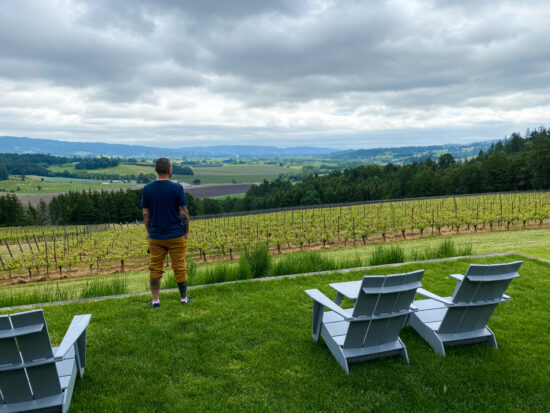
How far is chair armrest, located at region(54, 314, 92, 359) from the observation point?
8.01 ft

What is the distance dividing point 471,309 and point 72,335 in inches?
141

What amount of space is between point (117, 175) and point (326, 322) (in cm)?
15831

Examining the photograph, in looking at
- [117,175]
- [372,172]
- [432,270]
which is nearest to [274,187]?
[372,172]

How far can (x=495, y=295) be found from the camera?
346cm

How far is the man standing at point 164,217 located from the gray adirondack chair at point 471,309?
2.94 meters

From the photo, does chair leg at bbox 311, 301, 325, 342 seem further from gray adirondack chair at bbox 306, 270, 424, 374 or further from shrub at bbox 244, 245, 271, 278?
shrub at bbox 244, 245, 271, 278

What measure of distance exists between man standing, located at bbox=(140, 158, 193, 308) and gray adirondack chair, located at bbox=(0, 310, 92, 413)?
1825 mm

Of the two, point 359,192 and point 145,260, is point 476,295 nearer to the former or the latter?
point 145,260

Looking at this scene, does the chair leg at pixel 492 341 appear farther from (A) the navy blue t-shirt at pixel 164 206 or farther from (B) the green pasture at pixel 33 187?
(B) the green pasture at pixel 33 187

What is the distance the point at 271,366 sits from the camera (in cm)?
332

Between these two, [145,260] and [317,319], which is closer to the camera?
[317,319]

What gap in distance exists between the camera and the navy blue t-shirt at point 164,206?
4344 millimetres

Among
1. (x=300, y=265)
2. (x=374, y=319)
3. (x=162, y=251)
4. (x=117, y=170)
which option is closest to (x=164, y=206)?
(x=162, y=251)

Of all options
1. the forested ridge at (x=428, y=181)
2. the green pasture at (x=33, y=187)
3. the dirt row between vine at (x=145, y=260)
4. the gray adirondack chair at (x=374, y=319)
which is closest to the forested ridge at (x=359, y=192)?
the forested ridge at (x=428, y=181)
